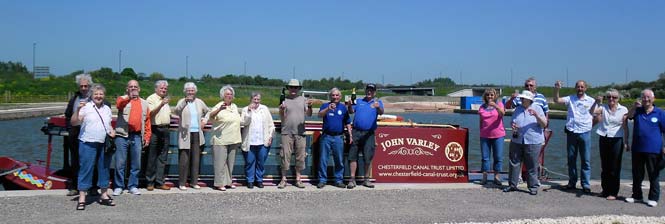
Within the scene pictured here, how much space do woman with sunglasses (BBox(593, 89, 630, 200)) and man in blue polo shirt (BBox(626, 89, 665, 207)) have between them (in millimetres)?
203

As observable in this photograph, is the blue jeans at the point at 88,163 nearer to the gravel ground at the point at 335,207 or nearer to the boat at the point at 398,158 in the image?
the gravel ground at the point at 335,207

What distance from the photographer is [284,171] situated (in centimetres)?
895

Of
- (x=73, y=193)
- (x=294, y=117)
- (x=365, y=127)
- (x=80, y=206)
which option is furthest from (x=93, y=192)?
(x=365, y=127)

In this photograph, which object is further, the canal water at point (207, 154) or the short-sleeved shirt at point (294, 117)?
the canal water at point (207, 154)

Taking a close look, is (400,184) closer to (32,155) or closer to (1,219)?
(1,219)

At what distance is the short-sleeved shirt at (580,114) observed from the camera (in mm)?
8836

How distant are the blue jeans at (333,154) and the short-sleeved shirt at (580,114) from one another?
3531 millimetres

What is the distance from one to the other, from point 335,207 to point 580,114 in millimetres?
4085

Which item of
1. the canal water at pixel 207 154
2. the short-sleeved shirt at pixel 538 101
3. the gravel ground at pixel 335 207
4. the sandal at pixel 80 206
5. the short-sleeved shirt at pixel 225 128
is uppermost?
the short-sleeved shirt at pixel 538 101

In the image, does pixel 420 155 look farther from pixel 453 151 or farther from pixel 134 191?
pixel 134 191

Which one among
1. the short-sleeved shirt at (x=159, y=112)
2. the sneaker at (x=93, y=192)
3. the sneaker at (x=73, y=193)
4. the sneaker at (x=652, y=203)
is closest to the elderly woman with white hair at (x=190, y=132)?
the short-sleeved shirt at (x=159, y=112)

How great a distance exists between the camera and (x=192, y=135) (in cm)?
841

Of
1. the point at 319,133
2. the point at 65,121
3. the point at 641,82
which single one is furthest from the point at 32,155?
the point at 641,82

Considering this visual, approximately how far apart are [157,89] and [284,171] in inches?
88.6
